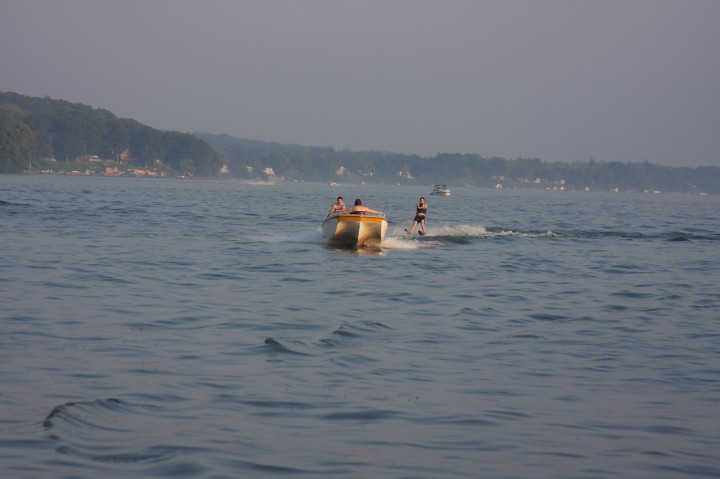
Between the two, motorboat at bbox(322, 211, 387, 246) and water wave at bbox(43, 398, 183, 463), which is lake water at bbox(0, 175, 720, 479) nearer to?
water wave at bbox(43, 398, 183, 463)

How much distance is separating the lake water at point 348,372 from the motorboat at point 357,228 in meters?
5.90

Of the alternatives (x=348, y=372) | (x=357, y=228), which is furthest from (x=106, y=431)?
(x=357, y=228)

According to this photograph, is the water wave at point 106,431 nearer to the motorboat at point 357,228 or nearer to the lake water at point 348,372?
the lake water at point 348,372

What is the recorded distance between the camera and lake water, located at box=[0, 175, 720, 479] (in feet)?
26.8

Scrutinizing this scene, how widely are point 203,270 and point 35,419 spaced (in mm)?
14486

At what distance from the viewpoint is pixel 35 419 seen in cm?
878

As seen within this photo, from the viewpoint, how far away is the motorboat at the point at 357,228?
3070cm

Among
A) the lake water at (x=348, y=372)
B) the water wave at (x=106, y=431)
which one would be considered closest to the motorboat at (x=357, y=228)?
the lake water at (x=348, y=372)

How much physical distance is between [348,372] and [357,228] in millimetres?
19522

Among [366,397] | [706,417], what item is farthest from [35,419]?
[706,417]

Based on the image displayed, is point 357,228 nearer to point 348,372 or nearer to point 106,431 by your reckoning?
point 348,372

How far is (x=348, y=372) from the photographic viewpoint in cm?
1149

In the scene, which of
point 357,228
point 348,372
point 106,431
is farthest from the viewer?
point 357,228

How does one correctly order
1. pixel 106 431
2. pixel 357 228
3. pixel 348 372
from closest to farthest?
pixel 106 431 < pixel 348 372 < pixel 357 228
